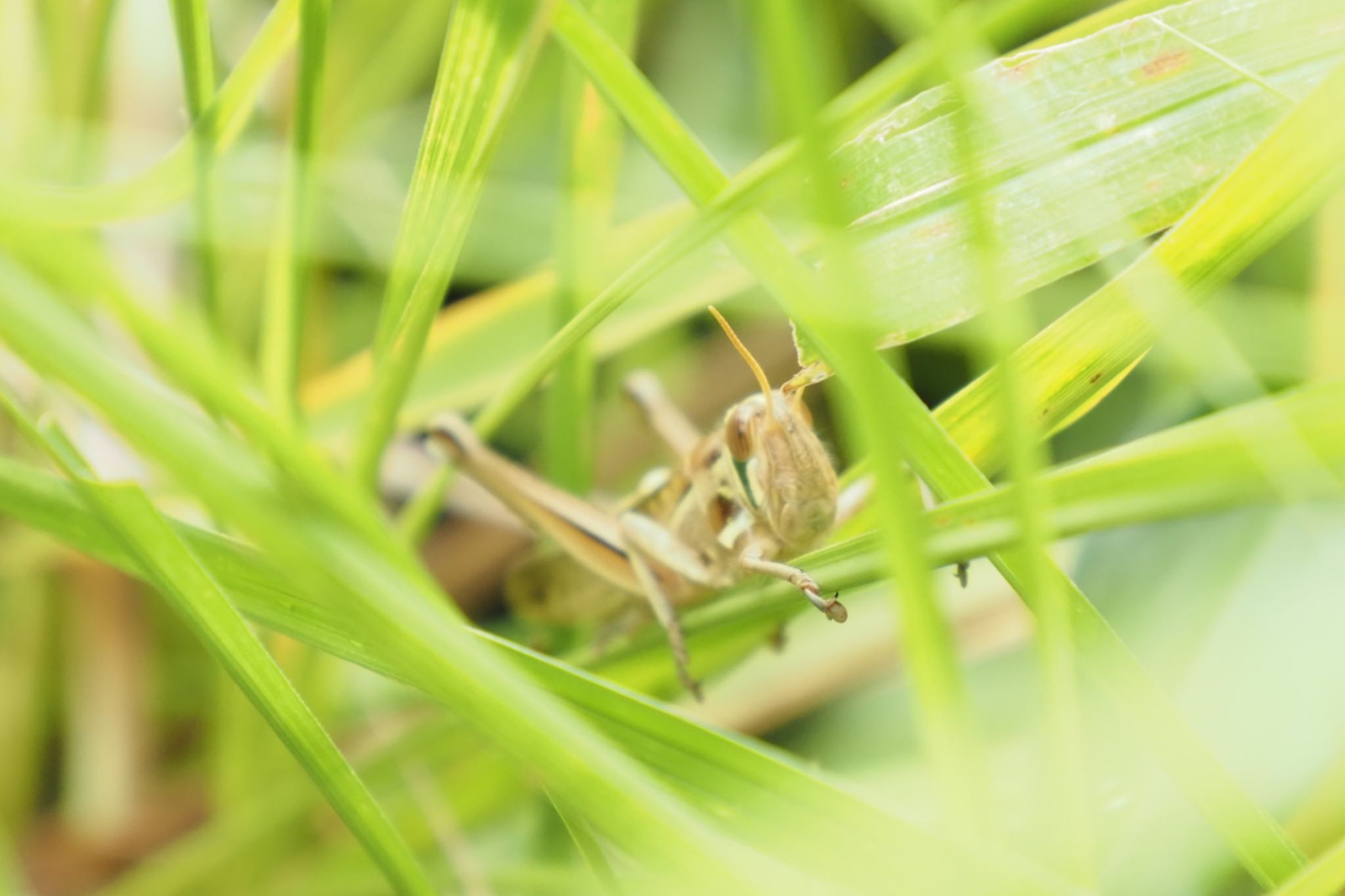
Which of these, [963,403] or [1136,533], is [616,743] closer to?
[963,403]

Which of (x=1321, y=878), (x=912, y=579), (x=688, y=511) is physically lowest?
(x=1321, y=878)

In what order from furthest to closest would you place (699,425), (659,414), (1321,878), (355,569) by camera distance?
1. (699,425)
2. (659,414)
3. (1321,878)
4. (355,569)

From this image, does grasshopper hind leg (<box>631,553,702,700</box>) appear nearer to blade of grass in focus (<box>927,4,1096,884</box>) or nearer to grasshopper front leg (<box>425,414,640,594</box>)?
grasshopper front leg (<box>425,414,640,594</box>)

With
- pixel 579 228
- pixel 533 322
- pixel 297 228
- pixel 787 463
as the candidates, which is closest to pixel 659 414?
pixel 533 322

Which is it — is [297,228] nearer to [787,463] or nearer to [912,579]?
[787,463]

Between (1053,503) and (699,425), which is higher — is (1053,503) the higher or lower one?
the lower one

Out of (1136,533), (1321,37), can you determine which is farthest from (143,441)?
(1136,533)

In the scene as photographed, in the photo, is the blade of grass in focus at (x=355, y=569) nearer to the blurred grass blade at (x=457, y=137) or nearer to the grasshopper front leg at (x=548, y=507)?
the blurred grass blade at (x=457, y=137)

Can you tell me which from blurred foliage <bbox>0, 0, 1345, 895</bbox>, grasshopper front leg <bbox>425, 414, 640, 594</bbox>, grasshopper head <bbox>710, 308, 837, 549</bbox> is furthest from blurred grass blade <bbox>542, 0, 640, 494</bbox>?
grasshopper head <bbox>710, 308, 837, 549</bbox>
